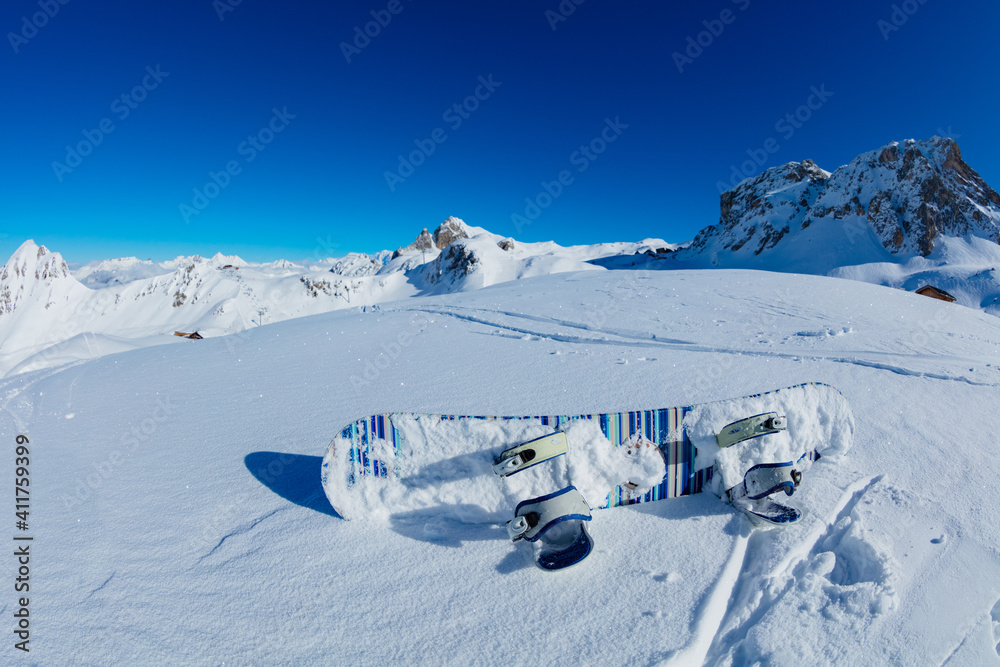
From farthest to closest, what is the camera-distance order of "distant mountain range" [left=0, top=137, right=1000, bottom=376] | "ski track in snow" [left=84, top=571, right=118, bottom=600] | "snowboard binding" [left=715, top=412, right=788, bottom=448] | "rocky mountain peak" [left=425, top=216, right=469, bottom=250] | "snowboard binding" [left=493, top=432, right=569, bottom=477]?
1. "rocky mountain peak" [left=425, top=216, right=469, bottom=250]
2. "distant mountain range" [left=0, top=137, right=1000, bottom=376]
3. "snowboard binding" [left=715, top=412, right=788, bottom=448]
4. "snowboard binding" [left=493, top=432, right=569, bottom=477]
5. "ski track in snow" [left=84, top=571, right=118, bottom=600]

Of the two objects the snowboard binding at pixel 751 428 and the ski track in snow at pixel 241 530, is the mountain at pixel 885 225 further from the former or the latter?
the ski track in snow at pixel 241 530

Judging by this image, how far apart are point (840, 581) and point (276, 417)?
443 centimetres

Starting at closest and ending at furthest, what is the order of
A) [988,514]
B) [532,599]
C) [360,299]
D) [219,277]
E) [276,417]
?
[532,599]
[988,514]
[276,417]
[360,299]
[219,277]

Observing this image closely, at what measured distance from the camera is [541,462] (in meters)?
2.37

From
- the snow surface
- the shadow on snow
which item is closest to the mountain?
the snow surface

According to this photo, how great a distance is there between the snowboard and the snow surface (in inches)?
4.8

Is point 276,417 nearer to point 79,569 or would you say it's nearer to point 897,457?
point 79,569

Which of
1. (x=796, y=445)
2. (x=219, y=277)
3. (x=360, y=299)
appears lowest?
(x=796, y=445)

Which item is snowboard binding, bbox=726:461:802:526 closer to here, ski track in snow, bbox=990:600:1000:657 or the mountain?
ski track in snow, bbox=990:600:1000:657

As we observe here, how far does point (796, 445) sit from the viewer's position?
2744mm

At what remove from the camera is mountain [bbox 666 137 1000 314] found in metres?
40.1

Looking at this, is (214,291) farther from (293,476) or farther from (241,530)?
(241,530)

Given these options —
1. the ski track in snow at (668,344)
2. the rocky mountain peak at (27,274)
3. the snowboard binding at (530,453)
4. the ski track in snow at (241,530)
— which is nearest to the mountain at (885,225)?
the ski track in snow at (668,344)

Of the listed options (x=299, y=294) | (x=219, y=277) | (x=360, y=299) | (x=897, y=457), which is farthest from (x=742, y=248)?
(x=219, y=277)
